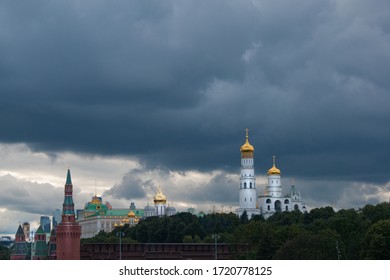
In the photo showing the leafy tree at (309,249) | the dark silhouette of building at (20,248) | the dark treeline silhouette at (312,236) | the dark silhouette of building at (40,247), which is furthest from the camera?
the dark silhouette of building at (20,248)

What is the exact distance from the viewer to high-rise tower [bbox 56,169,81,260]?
521 ft

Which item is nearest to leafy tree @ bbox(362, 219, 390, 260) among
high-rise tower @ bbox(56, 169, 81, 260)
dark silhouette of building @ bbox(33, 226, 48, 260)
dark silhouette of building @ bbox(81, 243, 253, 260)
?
dark silhouette of building @ bbox(81, 243, 253, 260)

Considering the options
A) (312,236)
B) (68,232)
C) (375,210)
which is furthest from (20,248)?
(312,236)

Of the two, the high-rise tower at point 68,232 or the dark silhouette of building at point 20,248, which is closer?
the high-rise tower at point 68,232

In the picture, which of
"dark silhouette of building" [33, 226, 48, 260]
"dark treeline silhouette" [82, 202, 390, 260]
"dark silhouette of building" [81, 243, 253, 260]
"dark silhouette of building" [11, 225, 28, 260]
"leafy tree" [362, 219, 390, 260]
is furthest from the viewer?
"dark silhouette of building" [11, 225, 28, 260]

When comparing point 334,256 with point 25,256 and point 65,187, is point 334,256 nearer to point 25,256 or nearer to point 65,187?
point 65,187

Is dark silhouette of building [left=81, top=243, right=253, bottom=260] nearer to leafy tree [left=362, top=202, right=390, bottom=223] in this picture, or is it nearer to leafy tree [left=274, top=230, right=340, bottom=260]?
leafy tree [left=362, top=202, right=390, bottom=223]

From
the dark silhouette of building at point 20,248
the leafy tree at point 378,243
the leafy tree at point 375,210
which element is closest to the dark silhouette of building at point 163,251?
the leafy tree at point 375,210

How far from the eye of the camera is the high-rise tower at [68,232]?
158875 mm

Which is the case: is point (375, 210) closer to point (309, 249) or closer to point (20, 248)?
point (309, 249)

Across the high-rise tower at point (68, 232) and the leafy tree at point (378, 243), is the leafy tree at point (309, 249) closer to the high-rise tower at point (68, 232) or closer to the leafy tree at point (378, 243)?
the leafy tree at point (378, 243)

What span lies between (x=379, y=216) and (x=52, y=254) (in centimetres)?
6175

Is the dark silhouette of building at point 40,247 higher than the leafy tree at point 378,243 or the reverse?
higher
